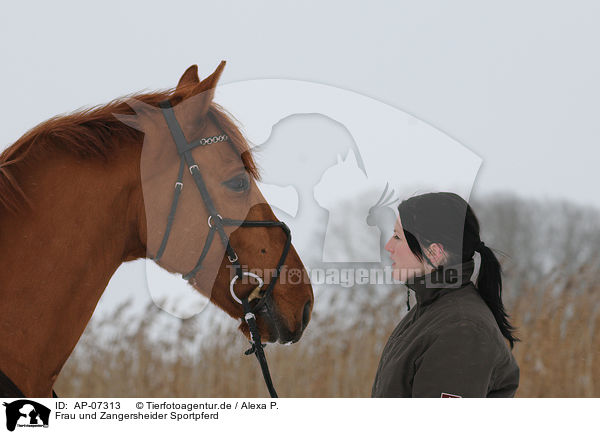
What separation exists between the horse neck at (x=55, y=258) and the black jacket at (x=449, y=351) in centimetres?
130

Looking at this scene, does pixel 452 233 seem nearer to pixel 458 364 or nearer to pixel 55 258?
pixel 458 364

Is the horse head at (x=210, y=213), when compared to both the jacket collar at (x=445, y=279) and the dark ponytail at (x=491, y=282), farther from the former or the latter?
the dark ponytail at (x=491, y=282)

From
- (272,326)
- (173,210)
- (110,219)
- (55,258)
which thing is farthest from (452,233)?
(55,258)

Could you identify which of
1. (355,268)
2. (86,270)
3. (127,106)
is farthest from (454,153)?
(86,270)

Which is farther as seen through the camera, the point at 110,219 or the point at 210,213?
the point at 210,213

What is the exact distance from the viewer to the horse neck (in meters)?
2.14

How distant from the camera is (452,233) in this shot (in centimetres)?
214

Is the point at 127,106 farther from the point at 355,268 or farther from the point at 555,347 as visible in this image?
the point at 555,347

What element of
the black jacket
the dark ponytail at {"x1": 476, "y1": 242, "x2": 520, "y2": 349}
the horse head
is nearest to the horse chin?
the horse head

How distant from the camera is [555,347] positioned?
5.85 m

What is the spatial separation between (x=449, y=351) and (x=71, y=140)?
1.76m

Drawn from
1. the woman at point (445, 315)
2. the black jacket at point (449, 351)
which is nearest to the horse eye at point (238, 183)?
the woman at point (445, 315)
